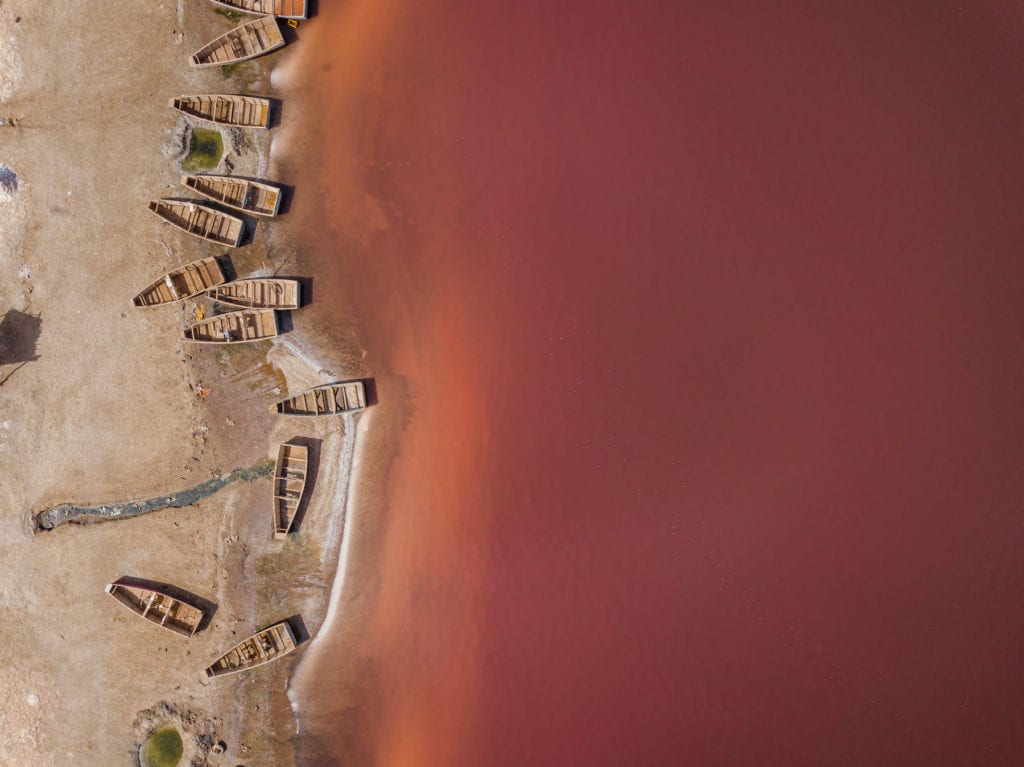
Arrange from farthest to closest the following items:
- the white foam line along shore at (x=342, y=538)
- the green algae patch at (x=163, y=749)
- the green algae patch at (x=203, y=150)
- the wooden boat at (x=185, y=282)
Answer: the white foam line along shore at (x=342, y=538) < the green algae patch at (x=203, y=150) < the green algae patch at (x=163, y=749) < the wooden boat at (x=185, y=282)

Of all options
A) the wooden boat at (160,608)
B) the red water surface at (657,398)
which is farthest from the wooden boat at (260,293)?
the wooden boat at (160,608)

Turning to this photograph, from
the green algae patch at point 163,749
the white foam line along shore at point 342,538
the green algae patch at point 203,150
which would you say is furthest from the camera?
the white foam line along shore at point 342,538

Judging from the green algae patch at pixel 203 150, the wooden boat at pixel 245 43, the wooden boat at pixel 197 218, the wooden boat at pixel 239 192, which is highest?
the wooden boat at pixel 245 43

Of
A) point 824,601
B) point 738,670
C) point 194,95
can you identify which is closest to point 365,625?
point 738,670

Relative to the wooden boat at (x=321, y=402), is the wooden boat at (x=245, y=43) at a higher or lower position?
higher

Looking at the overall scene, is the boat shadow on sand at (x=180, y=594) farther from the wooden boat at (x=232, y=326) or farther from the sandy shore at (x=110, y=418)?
the wooden boat at (x=232, y=326)

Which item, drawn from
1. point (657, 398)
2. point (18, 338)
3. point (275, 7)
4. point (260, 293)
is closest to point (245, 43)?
point (275, 7)

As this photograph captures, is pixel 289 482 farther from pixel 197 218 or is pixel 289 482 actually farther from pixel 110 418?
pixel 197 218

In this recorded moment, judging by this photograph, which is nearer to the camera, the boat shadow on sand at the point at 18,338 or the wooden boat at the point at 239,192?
the wooden boat at the point at 239,192
